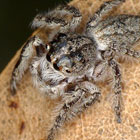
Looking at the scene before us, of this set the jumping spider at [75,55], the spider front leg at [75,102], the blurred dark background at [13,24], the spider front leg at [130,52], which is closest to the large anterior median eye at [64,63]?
the jumping spider at [75,55]

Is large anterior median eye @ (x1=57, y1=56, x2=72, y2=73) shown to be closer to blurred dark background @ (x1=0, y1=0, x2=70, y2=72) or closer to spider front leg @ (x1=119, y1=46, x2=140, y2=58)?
spider front leg @ (x1=119, y1=46, x2=140, y2=58)

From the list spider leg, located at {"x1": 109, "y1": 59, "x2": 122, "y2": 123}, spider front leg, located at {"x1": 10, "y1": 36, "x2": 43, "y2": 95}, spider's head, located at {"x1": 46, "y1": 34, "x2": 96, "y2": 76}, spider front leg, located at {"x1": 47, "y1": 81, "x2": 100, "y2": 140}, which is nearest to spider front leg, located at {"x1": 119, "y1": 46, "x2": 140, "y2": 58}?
spider leg, located at {"x1": 109, "y1": 59, "x2": 122, "y2": 123}

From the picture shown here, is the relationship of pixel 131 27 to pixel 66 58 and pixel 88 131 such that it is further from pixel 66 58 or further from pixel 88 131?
pixel 88 131

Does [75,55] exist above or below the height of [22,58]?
below

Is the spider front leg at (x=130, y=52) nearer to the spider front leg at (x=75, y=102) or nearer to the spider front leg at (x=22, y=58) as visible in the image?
the spider front leg at (x=75, y=102)

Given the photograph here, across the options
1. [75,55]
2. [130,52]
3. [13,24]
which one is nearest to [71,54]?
[75,55]

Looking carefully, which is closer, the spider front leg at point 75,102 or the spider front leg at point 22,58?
the spider front leg at point 75,102

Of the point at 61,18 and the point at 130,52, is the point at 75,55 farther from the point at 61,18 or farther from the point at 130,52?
the point at 61,18

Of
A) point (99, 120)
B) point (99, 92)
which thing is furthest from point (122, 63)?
point (99, 120)
